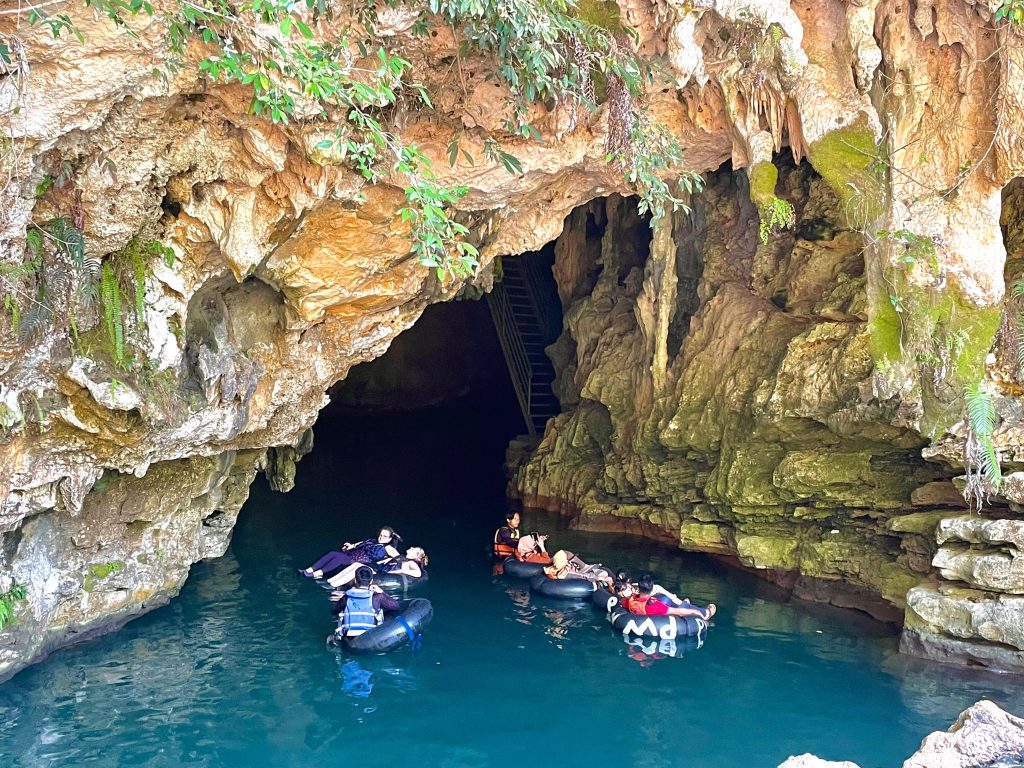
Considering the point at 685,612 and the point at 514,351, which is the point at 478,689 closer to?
the point at 685,612

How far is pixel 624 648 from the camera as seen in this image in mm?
9141

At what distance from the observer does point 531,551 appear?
11.8 metres

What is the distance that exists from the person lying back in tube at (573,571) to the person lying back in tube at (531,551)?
1.15ft

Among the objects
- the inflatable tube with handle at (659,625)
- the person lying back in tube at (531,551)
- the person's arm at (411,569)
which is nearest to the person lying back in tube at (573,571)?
the person lying back in tube at (531,551)

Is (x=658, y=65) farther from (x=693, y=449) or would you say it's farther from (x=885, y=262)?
(x=693, y=449)

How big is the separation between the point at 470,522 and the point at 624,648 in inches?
240

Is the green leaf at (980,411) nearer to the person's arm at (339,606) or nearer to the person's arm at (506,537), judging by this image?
the person's arm at (506,537)

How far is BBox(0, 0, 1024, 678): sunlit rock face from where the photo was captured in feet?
20.5

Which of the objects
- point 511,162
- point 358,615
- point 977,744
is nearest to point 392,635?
point 358,615

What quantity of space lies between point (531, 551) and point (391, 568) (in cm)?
212

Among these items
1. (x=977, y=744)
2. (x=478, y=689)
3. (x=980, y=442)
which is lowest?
(x=478, y=689)

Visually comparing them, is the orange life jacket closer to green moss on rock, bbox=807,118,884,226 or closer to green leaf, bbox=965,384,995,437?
green leaf, bbox=965,384,995,437

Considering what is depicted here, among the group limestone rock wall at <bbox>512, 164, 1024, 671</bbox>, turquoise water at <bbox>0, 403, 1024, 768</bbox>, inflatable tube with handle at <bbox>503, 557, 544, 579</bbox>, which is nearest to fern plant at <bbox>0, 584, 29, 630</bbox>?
turquoise water at <bbox>0, 403, 1024, 768</bbox>

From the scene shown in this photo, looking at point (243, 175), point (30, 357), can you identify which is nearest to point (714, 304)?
point (243, 175)
